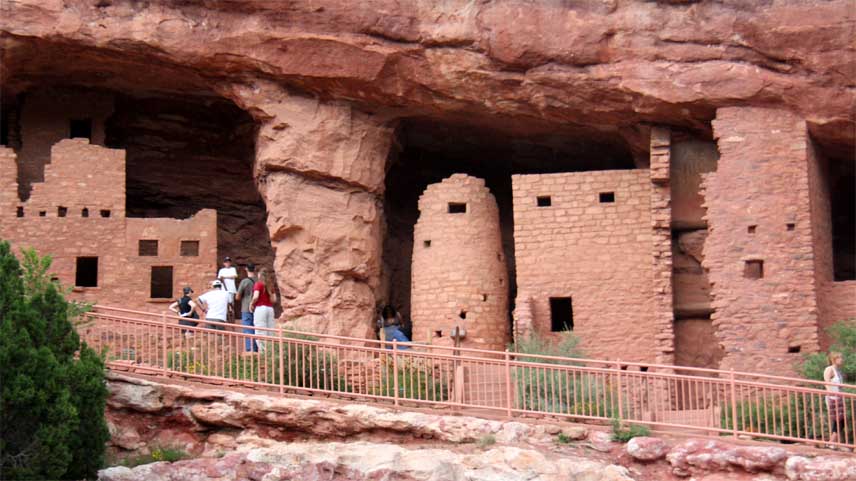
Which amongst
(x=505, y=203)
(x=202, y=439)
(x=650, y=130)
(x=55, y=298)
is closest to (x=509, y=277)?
(x=505, y=203)

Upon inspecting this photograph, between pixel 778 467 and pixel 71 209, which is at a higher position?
pixel 71 209

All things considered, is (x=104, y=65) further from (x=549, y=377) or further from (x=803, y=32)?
(x=803, y=32)

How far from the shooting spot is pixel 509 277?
1086 inches

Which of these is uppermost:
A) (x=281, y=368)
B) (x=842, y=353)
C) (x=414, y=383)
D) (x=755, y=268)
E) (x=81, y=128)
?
(x=81, y=128)

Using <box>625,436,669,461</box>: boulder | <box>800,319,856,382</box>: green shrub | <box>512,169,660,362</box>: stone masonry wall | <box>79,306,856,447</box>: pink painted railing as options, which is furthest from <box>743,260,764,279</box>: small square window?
<box>625,436,669,461</box>: boulder

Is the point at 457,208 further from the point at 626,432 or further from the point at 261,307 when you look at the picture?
the point at 626,432

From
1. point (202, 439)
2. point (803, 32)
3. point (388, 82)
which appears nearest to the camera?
point (202, 439)

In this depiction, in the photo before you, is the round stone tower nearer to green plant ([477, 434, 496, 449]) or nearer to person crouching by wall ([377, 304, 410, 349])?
person crouching by wall ([377, 304, 410, 349])

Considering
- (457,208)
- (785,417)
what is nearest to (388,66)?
(457,208)

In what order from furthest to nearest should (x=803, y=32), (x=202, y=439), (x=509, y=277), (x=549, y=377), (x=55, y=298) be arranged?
(x=509, y=277) < (x=803, y=32) < (x=549, y=377) < (x=202, y=439) < (x=55, y=298)

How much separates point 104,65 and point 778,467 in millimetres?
13136

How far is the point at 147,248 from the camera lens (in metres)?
26.9

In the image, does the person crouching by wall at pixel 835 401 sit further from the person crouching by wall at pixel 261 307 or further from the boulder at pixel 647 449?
the person crouching by wall at pixel 261 307

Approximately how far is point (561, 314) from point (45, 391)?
36.3 feet
